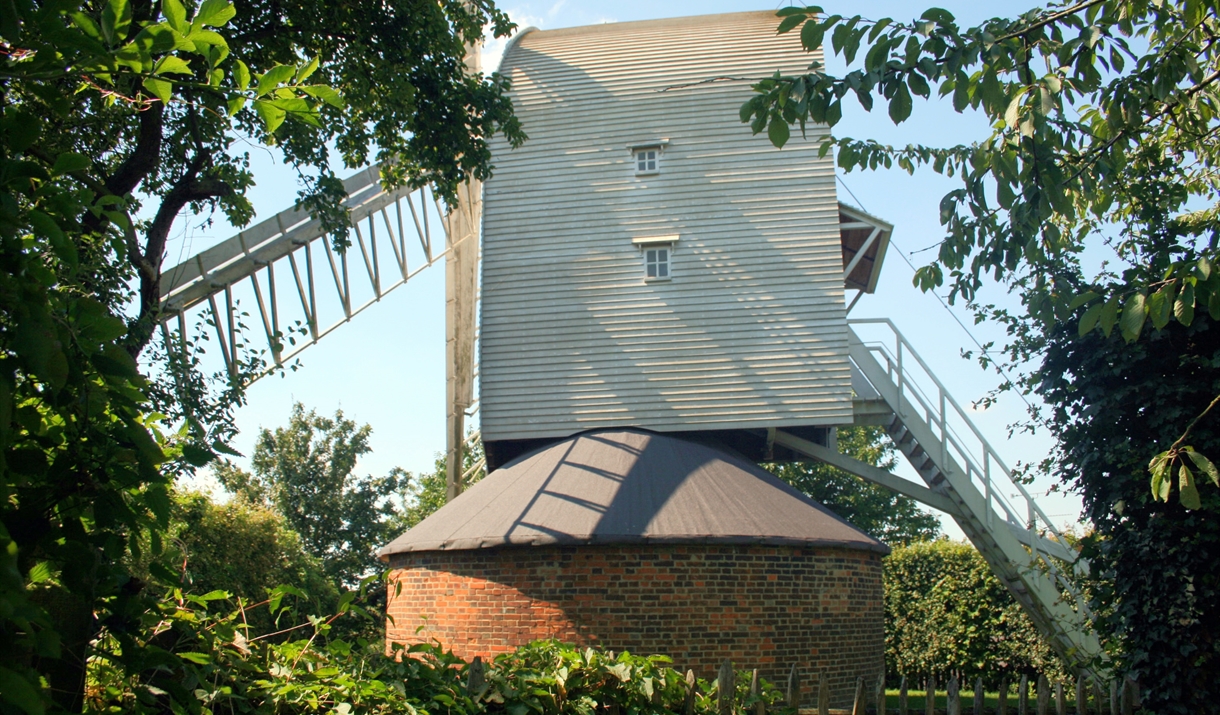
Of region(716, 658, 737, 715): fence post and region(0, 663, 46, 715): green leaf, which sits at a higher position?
region(0, 663, 46, 715): green leaf

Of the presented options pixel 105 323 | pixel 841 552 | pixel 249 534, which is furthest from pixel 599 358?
pixel 105 323

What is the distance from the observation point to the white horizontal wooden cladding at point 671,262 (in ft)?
49.7

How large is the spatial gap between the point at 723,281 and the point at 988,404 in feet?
16.3

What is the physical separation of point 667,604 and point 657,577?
347mm

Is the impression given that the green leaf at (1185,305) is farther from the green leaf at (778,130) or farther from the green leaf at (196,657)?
the green leaf at (196,657)

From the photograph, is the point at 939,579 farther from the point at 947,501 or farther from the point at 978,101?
the point at 978,101

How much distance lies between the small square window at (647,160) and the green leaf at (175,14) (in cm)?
1401

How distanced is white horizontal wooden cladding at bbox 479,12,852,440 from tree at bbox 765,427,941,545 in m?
20.0

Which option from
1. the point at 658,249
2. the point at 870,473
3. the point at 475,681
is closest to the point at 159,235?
the point at 475,681

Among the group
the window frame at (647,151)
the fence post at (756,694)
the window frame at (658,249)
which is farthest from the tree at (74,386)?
the window frame at (647,151)

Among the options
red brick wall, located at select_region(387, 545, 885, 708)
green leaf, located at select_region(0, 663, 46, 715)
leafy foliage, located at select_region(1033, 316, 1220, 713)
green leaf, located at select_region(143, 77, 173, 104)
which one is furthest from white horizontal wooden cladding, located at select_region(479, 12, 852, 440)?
green leaf, located at select_region(0, 663, 46, 715)

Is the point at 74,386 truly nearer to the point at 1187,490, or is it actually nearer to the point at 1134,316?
the point at 1134,316

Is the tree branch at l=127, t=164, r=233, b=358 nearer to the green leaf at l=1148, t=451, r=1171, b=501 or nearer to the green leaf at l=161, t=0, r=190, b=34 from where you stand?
the green leaf at l=161, t=0, r=190, b=34

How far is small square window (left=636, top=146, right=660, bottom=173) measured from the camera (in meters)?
16.3
